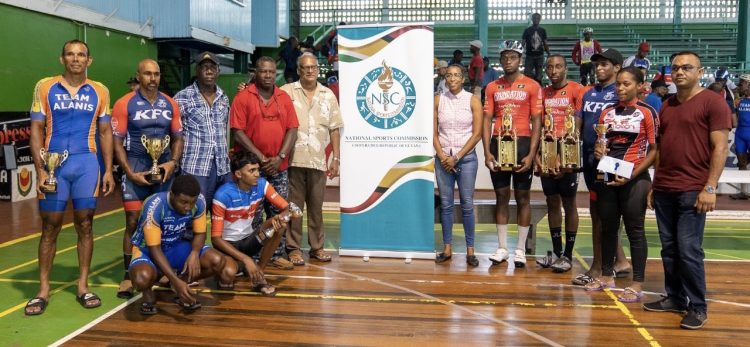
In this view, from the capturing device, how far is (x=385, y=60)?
251 inches

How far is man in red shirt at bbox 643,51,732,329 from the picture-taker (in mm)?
4328

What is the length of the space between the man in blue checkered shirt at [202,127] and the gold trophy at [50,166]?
1.11 metres

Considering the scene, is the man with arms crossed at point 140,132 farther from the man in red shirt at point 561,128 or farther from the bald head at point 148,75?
the man in red shirt at point 561,128

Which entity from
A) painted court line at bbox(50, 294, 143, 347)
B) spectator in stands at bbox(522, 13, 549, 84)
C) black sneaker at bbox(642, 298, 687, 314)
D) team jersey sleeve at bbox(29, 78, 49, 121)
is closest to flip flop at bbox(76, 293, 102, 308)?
painted court line at bbox(50, 294, 143, 347)

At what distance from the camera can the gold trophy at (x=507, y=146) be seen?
5.95 meters

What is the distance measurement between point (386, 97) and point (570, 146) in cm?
180

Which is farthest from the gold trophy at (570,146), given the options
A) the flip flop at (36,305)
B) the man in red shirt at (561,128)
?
the flip flop at (36,305)

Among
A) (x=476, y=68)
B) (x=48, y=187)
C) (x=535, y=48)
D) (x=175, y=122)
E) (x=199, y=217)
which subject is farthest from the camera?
(x=535, y=48)

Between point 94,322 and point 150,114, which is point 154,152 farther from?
point 94,322

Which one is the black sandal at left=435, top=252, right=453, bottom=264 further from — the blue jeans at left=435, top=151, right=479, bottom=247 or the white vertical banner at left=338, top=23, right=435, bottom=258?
the blue jeans at left=435, top=151, right=479, bottom=247

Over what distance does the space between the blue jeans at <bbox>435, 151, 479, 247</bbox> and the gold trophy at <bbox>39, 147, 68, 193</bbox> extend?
333 cm

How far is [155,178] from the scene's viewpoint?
16.6ft

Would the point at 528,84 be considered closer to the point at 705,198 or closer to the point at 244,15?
the point at 705,198

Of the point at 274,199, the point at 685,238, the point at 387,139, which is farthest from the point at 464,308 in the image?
the point at 387,139
